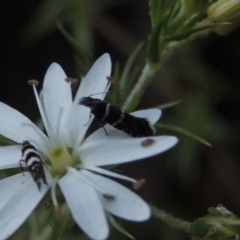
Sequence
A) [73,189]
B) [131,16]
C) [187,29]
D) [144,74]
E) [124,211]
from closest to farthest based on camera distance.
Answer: [124,211]
[73,189]
[187,29]
[144,74]
[131,16]

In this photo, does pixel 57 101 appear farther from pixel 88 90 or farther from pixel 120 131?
pixel 120 131

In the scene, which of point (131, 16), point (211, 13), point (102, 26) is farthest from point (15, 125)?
point (131, 16)

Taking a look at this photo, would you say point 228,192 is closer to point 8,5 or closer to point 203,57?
point 203,57

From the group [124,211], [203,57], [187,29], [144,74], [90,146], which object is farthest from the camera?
[203,57]

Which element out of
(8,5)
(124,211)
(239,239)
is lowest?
(239,239)

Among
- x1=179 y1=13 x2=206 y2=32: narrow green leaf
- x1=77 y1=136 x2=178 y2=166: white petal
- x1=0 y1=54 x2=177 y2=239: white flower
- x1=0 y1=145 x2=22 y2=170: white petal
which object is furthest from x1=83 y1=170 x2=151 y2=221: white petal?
x1=179 y1=13 x2=206 y2=32: narrow green leaf

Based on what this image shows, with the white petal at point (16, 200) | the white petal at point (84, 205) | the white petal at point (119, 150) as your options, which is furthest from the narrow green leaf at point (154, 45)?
the white petal at point (16, 200)
